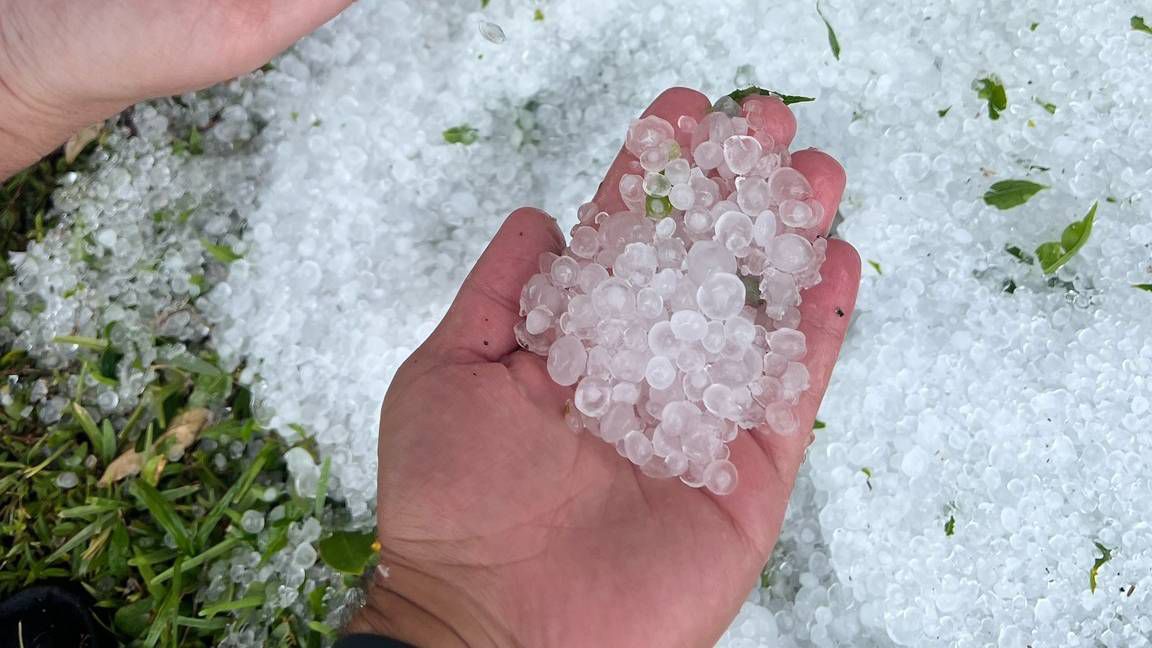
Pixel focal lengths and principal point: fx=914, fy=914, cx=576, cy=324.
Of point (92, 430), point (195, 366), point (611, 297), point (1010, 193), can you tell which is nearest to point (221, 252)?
point (195, 366)

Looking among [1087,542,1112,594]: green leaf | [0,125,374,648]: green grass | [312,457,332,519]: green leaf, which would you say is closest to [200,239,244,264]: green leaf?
[0,125,374,648]: green grass

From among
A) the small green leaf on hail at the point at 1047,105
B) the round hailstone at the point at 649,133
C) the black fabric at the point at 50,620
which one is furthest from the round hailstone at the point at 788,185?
the black fabric at the point at 50,620

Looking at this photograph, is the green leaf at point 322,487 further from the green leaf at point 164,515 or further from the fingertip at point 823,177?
the fingertip at point 823,177

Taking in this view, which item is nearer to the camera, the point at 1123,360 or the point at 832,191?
the point at 832,191

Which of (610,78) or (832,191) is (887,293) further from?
(610,78)

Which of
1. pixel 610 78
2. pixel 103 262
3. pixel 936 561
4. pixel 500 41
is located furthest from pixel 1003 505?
pixel 103 262

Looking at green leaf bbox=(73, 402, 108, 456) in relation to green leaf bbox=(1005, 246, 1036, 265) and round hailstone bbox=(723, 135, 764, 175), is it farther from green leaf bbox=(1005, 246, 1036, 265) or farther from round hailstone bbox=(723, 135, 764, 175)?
green leaf bbox=(1005, 246, 1036, 265)
